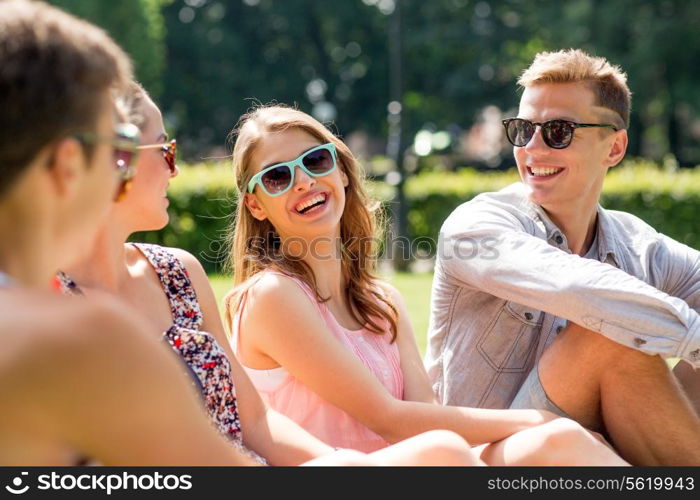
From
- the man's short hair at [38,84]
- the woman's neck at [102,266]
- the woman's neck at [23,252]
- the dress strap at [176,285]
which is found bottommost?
the dress strap at [176,285]

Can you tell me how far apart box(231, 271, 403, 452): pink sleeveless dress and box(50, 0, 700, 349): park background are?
11.4m

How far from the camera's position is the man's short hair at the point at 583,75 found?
4.31 metres

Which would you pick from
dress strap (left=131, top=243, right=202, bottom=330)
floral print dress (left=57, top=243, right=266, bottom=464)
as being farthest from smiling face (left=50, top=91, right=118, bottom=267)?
dress strap (left=131, top=243, right=202, bottom=330)

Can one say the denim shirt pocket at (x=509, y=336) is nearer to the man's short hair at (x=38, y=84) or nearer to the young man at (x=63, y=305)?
the young man at (x=63, y=305)

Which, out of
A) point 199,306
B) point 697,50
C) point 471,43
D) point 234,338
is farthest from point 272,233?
point 471,43

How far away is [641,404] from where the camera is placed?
3.45 meters

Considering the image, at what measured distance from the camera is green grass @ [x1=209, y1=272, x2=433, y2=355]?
8.59m

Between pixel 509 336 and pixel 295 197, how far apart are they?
3.48 feet

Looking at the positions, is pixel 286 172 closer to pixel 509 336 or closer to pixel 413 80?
pixel 509 336

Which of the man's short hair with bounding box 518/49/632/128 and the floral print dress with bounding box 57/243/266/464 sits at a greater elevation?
the man's short hair with bounding box 518/49/632/128

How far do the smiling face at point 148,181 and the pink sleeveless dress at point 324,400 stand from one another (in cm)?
59

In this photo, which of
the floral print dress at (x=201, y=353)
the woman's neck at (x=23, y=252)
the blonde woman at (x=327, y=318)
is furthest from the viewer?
the blonde woman at (x=327, y=318)

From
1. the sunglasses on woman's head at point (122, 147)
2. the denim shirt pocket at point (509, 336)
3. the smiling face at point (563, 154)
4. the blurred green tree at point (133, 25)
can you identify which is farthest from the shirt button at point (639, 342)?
the blurred green tree at point (133, 25)

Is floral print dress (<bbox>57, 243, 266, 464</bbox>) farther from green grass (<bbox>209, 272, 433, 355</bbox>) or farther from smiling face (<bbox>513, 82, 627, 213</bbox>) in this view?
green grass (<bbox>209, 272, 433, 355</bbox>)
